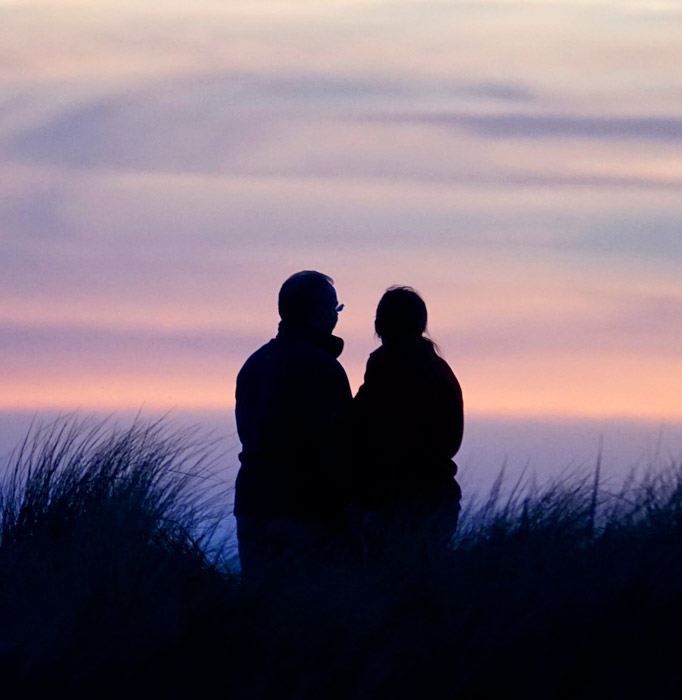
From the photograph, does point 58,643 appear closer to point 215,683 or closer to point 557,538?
point 215,683

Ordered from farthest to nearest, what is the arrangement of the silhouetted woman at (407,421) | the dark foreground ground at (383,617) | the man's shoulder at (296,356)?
1. the silhouetted woman at (407,421)
2. the man's shoulder at (296,356)
3. the dark foreground ground at (383,617)

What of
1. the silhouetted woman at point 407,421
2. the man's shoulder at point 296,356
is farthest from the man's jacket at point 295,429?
the silhouetted woman at point 407,421

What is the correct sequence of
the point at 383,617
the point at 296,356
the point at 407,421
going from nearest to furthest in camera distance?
the point at 383,617 → the point at 296,356 → the point at 407,421

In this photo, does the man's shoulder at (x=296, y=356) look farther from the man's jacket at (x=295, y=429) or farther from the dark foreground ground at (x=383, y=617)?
the dark foreground ground at (x=383, y=617)

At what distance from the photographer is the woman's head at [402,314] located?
558 cm

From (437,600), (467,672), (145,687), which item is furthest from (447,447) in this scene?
(145,687)

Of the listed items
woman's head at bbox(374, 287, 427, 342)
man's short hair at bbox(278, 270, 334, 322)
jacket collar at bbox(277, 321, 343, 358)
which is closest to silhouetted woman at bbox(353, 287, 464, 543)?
woman's head at bbox(374, 287, 427, 342)

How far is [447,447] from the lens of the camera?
18.4ft

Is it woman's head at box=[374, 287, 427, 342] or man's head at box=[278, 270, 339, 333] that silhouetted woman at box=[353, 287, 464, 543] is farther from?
man's head at box=[278, 270, 339, 333]

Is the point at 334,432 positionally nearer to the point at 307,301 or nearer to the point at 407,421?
the point at 407,421

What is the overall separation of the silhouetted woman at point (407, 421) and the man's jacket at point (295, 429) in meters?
0.26

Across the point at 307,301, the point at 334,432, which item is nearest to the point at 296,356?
the point at 307,301

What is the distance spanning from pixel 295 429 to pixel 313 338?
399 mm

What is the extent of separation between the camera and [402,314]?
220 inches
